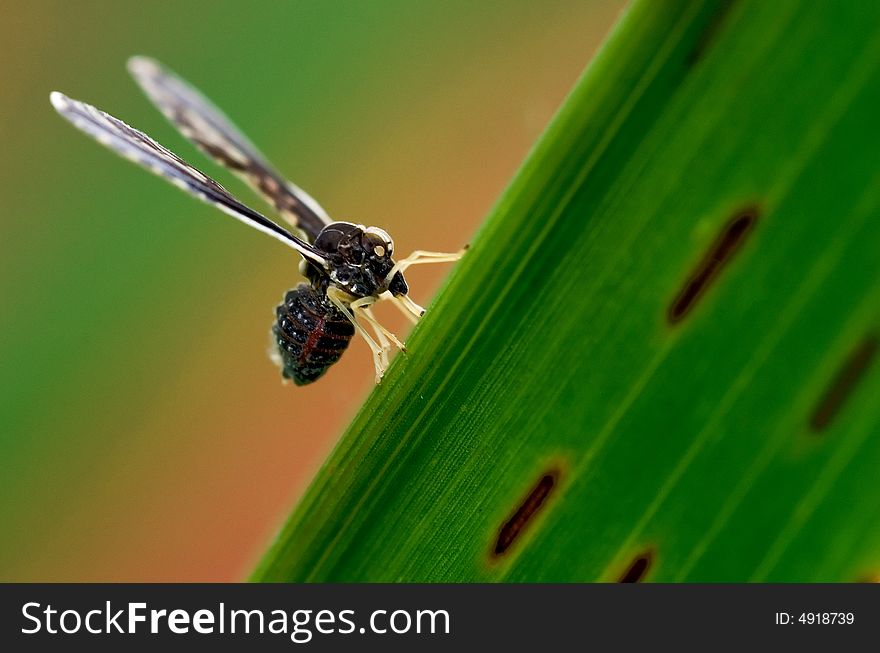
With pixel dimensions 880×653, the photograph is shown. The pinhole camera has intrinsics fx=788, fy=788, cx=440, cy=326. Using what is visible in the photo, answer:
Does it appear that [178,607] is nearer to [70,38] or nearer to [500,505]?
[500,505]

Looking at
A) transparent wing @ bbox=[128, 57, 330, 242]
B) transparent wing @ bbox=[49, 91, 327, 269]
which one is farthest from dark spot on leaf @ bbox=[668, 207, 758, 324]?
transparent wing @ bbox=[128, 57, 330, 242]

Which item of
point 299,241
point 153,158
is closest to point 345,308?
point 299,241

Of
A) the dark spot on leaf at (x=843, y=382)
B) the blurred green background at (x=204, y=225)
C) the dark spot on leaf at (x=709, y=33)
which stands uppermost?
the dark spot on leaf at (x=709, y=33)

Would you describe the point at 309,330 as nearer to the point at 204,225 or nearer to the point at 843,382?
the point at 843,382

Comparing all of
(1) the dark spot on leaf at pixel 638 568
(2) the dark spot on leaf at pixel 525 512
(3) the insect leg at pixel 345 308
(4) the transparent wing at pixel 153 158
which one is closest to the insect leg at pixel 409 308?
(3) the insect leg at pixel 345 308

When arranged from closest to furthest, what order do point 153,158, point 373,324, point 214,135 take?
point 153,158, point 373,324, point 214,135

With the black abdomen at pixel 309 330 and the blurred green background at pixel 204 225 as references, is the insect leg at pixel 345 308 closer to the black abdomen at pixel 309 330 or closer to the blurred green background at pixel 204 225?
the black abdomen at pixel 309 330

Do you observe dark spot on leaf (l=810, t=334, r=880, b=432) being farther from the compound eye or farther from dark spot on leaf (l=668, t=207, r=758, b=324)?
the compound eye
